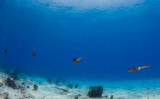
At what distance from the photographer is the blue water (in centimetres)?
3944

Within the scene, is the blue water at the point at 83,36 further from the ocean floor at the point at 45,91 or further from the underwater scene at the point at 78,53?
the ocean floor at the point at 45,91

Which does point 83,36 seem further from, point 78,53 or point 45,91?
point 45,91

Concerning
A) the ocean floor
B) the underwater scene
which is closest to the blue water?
the underwater scene

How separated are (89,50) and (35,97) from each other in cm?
14264

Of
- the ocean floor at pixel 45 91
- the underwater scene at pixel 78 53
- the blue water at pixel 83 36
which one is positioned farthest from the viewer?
the blue water at pixel 83 36

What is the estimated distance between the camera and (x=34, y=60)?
6201 inches

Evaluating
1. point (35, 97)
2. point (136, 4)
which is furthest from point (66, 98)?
point (136, 4)

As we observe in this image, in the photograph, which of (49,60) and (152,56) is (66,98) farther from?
(49,60)

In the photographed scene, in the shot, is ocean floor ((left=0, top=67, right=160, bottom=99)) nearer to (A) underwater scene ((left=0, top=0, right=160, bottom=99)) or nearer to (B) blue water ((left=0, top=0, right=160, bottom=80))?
(A) underwater scene ((left=0, top=0, right=160, bottom=99))

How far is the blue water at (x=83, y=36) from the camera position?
3944 centimetres

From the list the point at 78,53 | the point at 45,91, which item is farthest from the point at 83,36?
the point at 45,91

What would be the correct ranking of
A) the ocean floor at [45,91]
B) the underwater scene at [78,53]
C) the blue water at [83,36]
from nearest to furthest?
the ocean floor at [45,91] → the underwater scene at [78,53] → the blue water at [83,36]

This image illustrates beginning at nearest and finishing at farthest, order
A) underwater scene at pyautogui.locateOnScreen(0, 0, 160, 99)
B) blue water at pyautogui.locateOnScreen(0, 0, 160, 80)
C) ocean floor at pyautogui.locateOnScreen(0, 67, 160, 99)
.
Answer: ocean floor at pyautogui.locateOnScreen(0, 67, 160, 99) → underwater scene at pyautogui.locateOnScreen(0, 0, 160, 99) → blue water at pyautogui.locateOnScreen(0, 0, 160, 80)

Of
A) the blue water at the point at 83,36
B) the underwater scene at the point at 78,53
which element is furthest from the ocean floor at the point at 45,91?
the blue water at the point at 83,36
